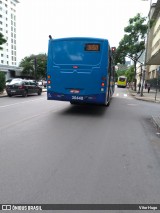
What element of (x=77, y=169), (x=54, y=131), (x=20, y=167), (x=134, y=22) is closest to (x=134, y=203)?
(x=77, y=169)

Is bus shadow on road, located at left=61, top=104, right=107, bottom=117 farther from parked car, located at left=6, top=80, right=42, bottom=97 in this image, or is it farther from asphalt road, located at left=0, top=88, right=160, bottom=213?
parked car, located at left=6, top=80, right=42, bottom=97

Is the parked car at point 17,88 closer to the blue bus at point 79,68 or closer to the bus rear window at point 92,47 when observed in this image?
the blue bus at point 79,68

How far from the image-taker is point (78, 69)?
11164 millimetres

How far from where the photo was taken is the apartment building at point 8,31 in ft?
371

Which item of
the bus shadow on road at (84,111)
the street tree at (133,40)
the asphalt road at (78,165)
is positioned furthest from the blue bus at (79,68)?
the street tree at (133,40)

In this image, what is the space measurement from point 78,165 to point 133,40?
38226mm

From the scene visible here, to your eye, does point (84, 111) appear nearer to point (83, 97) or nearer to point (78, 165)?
point (83, 97)

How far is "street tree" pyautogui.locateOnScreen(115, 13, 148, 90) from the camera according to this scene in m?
38.5

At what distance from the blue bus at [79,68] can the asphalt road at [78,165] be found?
9.84 feet

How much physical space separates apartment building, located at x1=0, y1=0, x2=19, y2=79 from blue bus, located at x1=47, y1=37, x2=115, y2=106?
334 feet

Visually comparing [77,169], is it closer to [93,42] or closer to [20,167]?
[20,167]

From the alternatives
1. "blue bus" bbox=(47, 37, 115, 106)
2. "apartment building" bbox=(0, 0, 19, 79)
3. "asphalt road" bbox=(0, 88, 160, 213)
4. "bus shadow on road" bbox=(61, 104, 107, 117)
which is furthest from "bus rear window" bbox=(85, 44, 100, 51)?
"apartment building" bbox=(0, 0, 19, 79)

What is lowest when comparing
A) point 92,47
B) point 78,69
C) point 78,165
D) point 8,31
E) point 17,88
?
point 78,165

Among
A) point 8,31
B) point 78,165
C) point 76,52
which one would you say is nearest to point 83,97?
point 76,52
